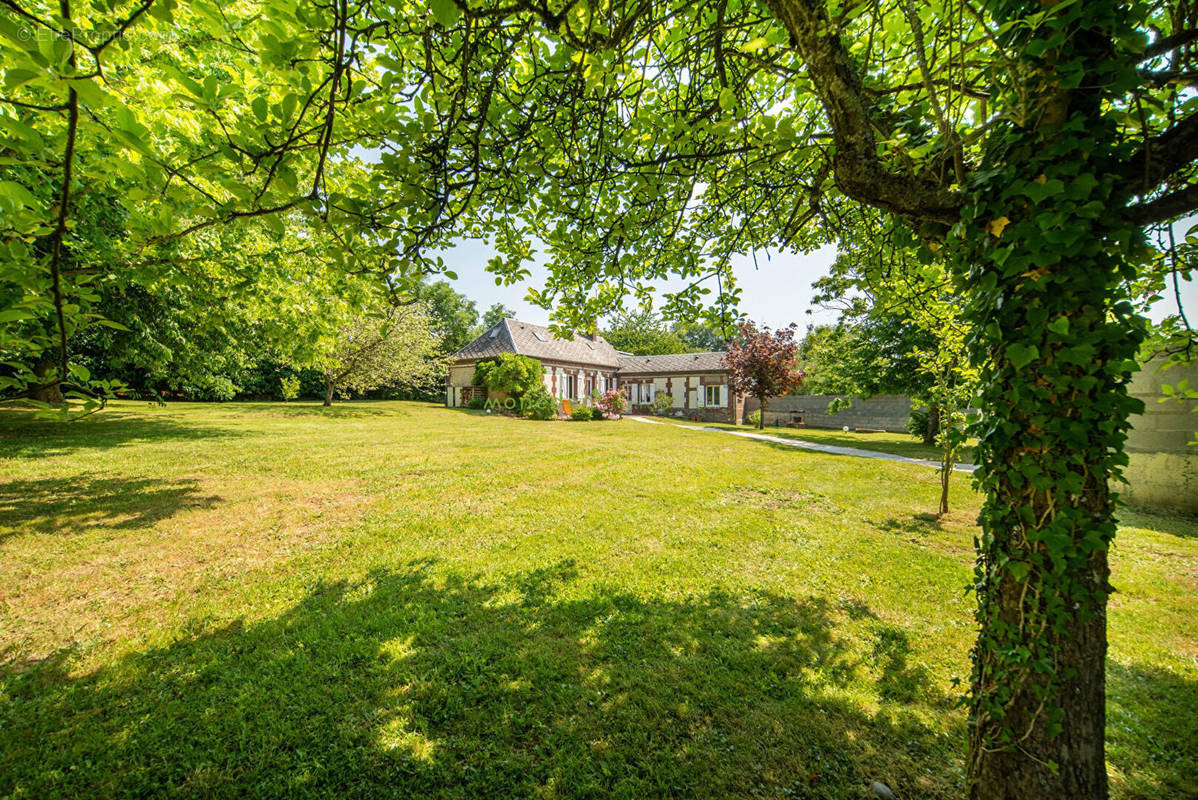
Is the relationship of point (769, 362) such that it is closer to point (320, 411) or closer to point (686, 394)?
point (686, 394)

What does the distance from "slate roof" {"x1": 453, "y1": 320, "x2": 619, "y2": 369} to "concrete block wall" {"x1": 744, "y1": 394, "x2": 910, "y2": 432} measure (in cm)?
1220

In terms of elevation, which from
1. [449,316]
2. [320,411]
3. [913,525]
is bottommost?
[913,525]

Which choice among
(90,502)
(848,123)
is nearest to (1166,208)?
(848,123)

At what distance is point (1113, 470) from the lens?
1.79 meters

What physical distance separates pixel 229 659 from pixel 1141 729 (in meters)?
6.08

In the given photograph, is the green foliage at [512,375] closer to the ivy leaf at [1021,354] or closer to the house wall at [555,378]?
the house wall at [555,378]

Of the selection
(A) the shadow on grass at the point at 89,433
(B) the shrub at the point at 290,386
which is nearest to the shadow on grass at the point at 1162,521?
(A) the shadow on grass at the point at 89,433

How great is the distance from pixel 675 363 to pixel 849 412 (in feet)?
41.2

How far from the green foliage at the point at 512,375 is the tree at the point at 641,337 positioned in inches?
949

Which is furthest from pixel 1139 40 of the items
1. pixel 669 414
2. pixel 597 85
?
pixel 669 414

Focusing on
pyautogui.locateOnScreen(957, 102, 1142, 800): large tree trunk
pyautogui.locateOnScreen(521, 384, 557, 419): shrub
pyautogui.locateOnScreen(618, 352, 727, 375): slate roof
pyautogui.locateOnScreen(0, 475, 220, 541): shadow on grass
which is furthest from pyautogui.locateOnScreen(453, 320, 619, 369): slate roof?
pyautogui.locateOnScreen(957, 102, 1142, 800): large tree trunk

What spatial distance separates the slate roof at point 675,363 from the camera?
2908 centimetres

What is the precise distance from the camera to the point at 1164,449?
22.4 feet

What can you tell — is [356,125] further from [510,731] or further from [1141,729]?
[1141,729]
